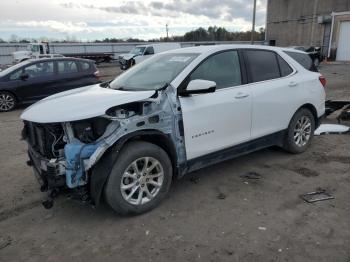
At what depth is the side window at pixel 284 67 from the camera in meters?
5.12

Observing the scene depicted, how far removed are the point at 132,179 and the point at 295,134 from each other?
305 centimetres

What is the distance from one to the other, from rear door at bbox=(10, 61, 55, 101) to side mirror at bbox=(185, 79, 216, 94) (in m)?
8.31

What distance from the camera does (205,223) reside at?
354 cm

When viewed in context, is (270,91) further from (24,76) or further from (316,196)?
(24,76)

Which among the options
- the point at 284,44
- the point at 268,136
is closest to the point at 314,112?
the point at 268,136

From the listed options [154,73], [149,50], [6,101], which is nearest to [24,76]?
[6,101]

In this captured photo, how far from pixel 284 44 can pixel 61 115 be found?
3693cm

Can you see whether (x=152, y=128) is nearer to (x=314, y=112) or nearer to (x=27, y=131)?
(x=27, y=131)

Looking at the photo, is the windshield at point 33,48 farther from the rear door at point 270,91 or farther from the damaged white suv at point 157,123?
the rear door at point 270,91

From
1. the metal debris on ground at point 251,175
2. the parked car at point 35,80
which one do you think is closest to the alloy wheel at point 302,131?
the metal debris on ground at point 251,175

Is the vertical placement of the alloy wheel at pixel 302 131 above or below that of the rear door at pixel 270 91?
below

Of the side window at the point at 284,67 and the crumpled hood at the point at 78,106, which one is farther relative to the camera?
the side window at the point at 284,67

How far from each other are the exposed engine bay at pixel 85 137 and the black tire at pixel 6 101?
7.79 metres

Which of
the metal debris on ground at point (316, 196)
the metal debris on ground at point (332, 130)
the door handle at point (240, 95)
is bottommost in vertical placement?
the metal debris on ground at point (316, 196)
